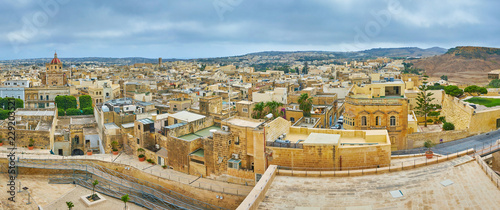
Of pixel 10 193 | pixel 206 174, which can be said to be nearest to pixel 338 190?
pixel 206 174

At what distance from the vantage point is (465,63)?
138875 millimetres

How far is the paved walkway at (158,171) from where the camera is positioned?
22828mm

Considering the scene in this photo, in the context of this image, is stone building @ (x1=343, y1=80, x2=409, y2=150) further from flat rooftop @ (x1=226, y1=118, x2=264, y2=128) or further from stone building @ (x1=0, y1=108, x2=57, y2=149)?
stone building @ (x1=0, y1=108, x2=57, y2=149)

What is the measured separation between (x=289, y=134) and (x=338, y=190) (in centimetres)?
778

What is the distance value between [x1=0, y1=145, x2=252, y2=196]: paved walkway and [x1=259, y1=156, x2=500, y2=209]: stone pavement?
464cm

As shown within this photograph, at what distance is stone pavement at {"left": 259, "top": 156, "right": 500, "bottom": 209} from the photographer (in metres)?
15.2

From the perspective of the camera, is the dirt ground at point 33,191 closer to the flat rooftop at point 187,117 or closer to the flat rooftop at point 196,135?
the flat rooftop at point 196,135

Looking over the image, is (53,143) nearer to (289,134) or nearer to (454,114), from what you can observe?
(289,134)

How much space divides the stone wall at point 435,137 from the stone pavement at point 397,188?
36.0 ft

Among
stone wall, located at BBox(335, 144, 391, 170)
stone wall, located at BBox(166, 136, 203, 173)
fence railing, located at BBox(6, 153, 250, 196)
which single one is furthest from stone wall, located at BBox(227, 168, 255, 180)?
stone wall, located at BBox(335, 144, 391, 170)

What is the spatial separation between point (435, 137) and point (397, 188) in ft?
52.5

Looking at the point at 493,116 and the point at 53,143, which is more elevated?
the point at 493,116

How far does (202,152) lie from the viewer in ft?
84.4

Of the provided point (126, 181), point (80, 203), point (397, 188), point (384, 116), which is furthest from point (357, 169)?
point (80, 203)
